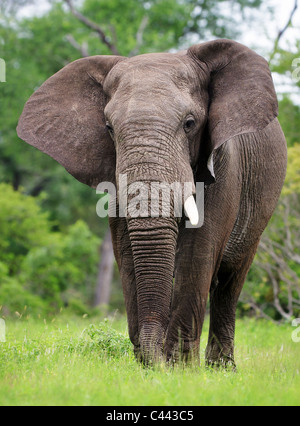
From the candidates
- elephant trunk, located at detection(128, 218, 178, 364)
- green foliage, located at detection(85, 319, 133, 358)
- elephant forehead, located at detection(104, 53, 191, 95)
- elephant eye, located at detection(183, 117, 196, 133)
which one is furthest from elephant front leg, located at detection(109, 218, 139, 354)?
elephant forehead, located at detection(104, 53, 191, 95)

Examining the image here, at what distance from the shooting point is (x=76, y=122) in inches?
251

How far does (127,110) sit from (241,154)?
155cm

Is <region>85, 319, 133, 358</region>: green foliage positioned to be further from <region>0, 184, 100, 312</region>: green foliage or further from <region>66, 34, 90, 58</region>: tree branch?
<region>66, 34, 90, 58</region>: tree branch

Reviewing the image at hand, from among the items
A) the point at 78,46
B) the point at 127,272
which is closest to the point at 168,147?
the point at 127,272

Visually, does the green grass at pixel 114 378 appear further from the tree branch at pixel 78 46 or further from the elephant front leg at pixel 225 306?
the tree branch at pixel 78 46

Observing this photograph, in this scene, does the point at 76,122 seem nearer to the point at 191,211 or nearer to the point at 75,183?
the point at 191,211

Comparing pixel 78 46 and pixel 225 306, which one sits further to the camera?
pixel 78 46

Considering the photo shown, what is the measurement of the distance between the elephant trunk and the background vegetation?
24.8 feet

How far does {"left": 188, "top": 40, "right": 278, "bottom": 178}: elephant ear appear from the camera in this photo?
5816mm

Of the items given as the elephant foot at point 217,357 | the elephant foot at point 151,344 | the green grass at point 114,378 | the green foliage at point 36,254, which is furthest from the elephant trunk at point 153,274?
the green foliage at point 36,254

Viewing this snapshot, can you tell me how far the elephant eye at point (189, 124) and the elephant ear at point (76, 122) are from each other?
0.79m

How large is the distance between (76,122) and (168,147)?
1.32 meters
